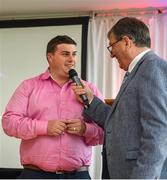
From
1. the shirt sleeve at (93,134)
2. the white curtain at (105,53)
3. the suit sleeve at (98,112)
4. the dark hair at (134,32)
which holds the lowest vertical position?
the shirt sleeve at (93,134)

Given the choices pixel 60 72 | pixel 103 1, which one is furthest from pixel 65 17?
pixel 60 72

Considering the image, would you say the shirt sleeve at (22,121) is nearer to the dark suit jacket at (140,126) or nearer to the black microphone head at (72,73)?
the black microphone head at (72,73)

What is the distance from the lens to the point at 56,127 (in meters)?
1.88

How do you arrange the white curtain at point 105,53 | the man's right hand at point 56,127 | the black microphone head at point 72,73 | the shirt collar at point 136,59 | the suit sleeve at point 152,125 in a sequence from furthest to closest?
the white curtain at point 105,53 < the black microphone head at point 72,73 < the man's right hand at point 56,127 < the shirt collar at point 136,59 < the suit sleeve at point 152,125

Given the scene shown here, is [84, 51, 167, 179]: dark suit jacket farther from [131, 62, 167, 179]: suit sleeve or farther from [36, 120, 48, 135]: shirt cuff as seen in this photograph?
[36, 120, 48, 135]: shirt cuff

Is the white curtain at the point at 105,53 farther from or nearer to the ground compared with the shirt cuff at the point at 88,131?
farther from the ground

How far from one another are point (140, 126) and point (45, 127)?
597mm

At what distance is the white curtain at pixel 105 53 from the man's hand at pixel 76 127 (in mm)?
1826

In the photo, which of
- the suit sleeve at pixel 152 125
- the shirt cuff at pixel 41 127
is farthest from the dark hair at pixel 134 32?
the shirt cuff at pixel 41 127

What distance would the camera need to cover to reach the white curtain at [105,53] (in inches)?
146

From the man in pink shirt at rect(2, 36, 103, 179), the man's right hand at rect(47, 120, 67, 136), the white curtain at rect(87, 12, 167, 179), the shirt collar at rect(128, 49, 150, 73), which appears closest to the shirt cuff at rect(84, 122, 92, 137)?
the man in pink shirt at rect(2, 36, 103, 179)

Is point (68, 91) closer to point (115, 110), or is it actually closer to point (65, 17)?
point (115, 110)

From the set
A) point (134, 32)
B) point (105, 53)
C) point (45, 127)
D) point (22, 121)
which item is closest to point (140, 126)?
point (134, 32)

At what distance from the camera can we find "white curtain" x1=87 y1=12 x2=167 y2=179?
3711 mm
